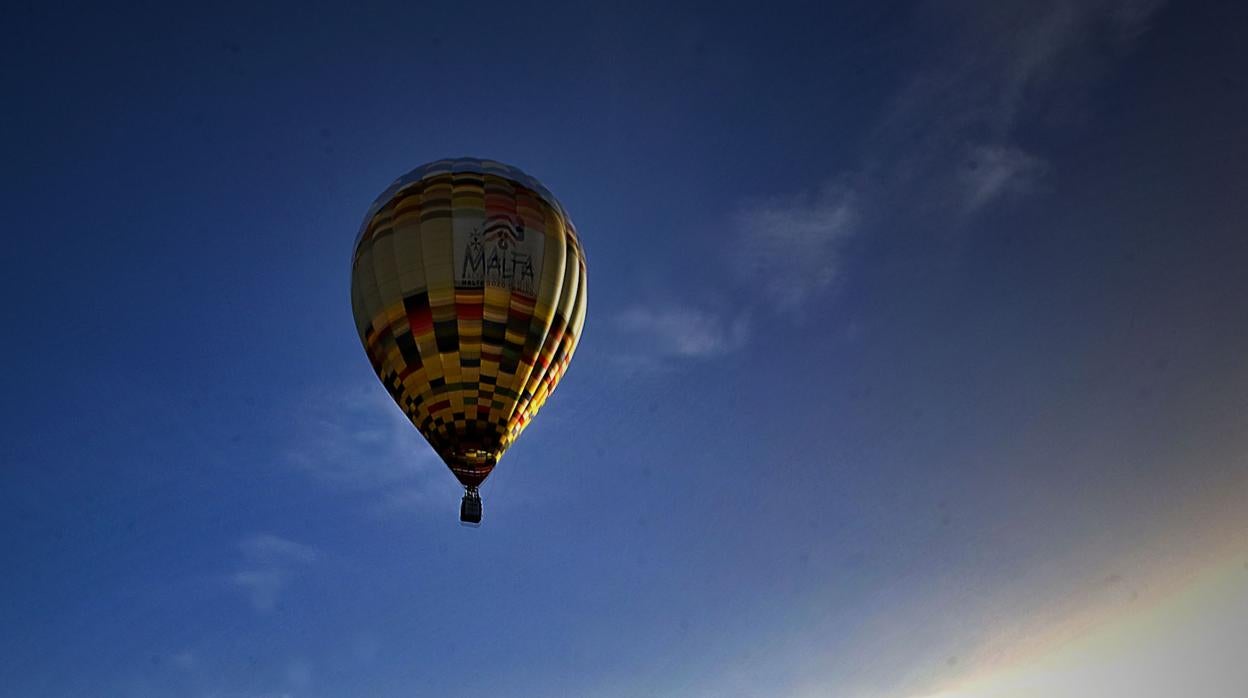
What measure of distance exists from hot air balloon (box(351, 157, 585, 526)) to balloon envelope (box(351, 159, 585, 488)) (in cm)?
3

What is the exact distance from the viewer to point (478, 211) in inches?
961

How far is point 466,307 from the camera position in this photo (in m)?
23.6

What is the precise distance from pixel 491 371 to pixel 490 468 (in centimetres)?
248

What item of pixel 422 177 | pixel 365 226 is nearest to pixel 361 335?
pixel 365 226

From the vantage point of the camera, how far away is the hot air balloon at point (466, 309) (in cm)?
2352

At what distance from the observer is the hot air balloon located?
23.5 m

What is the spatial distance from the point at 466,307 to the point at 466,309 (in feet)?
0.18

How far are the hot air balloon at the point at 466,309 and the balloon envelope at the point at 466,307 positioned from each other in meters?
0.03

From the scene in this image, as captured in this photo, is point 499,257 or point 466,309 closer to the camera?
point 466,309

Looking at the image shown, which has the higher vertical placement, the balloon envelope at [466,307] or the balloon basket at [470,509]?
the balloon envelope at [466,307]

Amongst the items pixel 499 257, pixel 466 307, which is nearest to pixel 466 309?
pixel 466 307

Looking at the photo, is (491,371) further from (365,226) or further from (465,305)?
(365,226)

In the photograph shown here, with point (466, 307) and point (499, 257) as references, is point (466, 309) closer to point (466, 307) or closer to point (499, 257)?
point (466, 307)

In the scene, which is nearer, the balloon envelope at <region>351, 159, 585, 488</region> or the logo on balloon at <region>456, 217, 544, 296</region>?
the balloon envelope at <region>351, 159, 585, 488</region>
